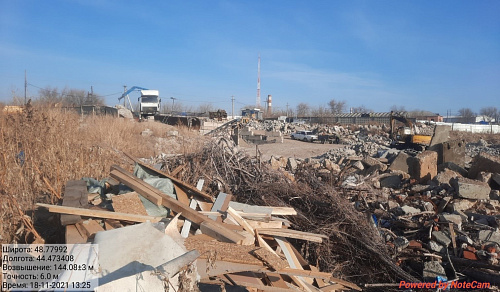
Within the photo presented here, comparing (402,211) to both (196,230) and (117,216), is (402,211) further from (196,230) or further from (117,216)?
(117,216)

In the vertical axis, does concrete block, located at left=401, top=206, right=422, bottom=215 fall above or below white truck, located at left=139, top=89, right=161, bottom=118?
below

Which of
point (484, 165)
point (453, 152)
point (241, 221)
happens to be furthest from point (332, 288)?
point (453, 152)

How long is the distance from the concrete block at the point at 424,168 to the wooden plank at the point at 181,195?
245 inches

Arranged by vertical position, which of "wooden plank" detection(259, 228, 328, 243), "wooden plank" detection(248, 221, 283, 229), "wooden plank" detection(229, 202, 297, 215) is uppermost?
"wooden plank" detection(229, 202, 297, 215)

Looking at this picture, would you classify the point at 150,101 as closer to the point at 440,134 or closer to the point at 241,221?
the point at 440,134

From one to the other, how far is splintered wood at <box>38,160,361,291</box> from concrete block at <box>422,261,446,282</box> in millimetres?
1146

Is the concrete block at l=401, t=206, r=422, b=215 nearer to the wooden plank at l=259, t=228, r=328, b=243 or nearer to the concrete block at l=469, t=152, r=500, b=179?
the wooden plank at l=259, t=228, r=328, b=243

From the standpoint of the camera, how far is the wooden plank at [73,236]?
124 inches

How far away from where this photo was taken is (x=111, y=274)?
261 centimetres

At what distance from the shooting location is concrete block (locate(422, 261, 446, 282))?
4.52 m

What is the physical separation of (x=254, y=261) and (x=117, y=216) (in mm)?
1465

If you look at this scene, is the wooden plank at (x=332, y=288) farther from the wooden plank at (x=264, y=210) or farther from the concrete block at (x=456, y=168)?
the concrete block at (x=456, y=168)

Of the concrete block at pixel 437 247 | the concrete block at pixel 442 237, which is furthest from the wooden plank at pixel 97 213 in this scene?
the concrete block at pixel 442 237

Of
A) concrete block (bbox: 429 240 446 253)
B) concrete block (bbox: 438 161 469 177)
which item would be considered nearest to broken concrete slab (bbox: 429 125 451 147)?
concrete block (bbox: 438 161 469 177)
